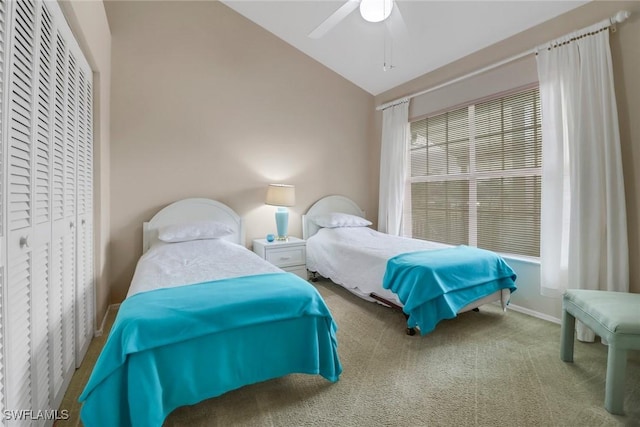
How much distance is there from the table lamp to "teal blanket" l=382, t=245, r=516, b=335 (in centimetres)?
150

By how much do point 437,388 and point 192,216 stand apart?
275 centimetres

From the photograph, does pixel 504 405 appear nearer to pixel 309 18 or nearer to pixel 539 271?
pixel 539 271

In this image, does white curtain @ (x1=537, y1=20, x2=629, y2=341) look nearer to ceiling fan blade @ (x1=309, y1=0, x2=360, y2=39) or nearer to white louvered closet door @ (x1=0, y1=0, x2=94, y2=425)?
ceiling fan blade @ (x1=309, y1=0, x2=360, y2=39)

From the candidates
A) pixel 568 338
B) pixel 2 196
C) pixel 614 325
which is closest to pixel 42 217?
pixel 2 196

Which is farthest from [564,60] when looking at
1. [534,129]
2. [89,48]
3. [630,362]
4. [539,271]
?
[89,48]

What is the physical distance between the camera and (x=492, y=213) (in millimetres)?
3229

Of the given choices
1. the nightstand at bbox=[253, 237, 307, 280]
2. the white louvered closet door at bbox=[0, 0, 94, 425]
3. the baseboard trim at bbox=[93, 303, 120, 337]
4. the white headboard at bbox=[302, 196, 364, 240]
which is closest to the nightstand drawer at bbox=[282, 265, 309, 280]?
the nightstand at bbox=[253, 237, 307, 280]

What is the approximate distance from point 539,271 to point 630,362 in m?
0.88

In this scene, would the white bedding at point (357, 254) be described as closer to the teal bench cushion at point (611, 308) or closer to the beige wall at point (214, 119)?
the beige wall at point (214, 119)

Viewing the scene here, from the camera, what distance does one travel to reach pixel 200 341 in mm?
1472

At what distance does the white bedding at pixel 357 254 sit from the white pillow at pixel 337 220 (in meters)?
0.06

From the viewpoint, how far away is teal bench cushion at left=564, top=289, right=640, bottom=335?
1542 mm

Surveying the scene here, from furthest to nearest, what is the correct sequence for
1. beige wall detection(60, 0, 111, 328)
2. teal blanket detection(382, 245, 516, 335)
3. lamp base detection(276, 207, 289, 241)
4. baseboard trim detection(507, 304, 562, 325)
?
lamp base detection(276, 207, 289, 241), baseboard trim detection(507, 304, 562, 325), teal blanket detection(382, 245, 516, 335), beige wall detection(60, 0, 111, 328)

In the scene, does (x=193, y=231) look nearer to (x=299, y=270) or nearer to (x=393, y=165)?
(x=299, y=270)
